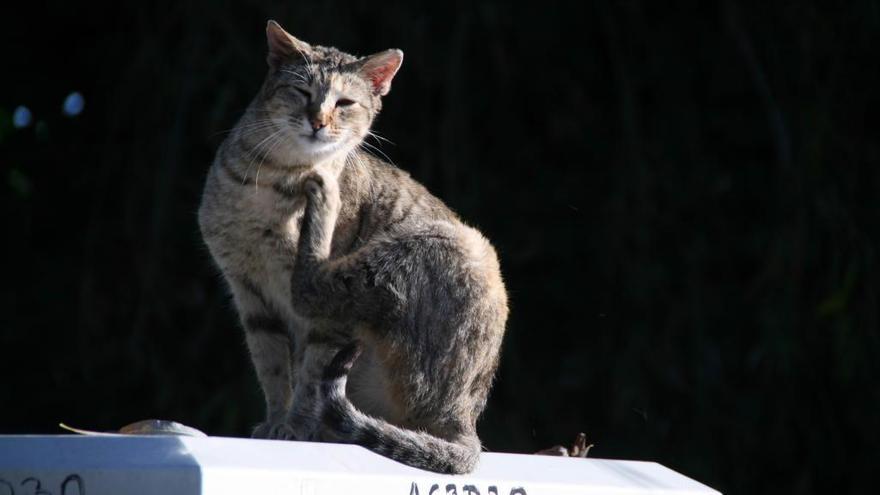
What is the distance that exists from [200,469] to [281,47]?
5.18 ft

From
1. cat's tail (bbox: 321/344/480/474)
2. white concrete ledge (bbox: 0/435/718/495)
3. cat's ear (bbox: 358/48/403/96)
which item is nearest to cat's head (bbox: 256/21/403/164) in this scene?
cat's ear (bbox: 358/48/403/96)

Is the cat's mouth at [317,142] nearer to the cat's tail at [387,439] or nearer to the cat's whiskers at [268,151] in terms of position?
the cat's whiskers at [268,151]

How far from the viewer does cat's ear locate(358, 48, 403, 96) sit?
315cm

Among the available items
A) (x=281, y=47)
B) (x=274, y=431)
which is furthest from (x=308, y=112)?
(x=274, y=431)

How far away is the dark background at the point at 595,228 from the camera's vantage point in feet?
16.2

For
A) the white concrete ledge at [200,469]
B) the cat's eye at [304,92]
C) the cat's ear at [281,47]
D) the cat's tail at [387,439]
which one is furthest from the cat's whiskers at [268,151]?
the white concrete ledge at [200,469]

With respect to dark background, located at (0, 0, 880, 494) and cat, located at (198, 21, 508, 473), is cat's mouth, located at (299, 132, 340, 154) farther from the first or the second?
dark background, located at (0, 0, 880, 494)

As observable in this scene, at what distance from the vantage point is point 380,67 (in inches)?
126

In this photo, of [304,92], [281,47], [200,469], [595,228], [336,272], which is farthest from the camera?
[595,228]

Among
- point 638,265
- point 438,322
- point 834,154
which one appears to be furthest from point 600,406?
point 438,322

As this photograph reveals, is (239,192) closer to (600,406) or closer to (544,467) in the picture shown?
(544,467)

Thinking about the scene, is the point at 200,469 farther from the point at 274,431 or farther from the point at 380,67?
the point at 380,67

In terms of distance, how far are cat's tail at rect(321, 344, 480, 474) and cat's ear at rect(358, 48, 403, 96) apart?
84 cm

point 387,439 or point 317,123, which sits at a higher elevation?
point 317,123
